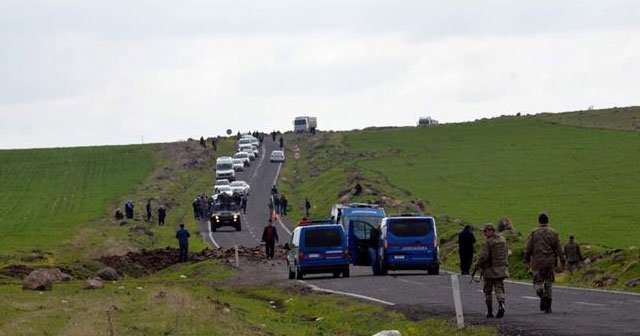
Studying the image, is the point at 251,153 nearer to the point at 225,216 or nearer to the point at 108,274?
the point at 225,216

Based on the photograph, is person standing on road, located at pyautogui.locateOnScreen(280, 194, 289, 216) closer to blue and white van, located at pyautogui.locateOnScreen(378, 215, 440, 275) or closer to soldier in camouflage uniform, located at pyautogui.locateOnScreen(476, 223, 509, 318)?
blue and white van, located at pyautogui.locateOnScreen(378, 215, 440, 275)

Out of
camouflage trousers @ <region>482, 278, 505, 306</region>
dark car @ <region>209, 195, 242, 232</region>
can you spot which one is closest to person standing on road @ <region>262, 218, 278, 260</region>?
dark car @ <region>209, 195, 242, 232</region>

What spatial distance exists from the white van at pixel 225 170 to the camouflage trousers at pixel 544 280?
88545 mm

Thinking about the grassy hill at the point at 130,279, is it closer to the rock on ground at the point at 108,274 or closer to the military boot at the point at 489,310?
the rock on ground at the point at 108,274

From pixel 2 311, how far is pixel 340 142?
11066 cm

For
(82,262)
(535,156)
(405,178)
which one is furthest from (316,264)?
(535,156)

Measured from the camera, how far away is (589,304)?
29.5 m

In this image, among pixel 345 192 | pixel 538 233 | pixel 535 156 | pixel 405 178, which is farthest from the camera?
pixel 535 156

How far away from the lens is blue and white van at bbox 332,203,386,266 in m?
52.7

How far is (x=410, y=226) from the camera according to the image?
45.6 meters

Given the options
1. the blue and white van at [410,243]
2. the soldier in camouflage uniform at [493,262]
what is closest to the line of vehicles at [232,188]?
the blue and white van at [410,243]

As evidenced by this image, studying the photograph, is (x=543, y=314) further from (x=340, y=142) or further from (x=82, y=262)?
(x=340, y=142)

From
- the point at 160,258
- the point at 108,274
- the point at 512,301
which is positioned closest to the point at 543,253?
the point at 512,301

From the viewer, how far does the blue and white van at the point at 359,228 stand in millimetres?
52688
